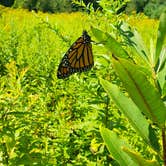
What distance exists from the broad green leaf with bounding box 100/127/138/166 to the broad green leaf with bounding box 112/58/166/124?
0.08m

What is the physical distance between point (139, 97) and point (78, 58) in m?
1.90

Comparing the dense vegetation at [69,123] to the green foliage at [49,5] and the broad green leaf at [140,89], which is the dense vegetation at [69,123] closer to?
the broad green leaf at [140,89]

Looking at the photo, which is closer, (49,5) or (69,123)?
(69,123)

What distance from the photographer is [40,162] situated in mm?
1981

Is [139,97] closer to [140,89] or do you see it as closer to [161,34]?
[140,89]

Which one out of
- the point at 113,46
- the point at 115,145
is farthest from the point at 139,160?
the point at 113,46

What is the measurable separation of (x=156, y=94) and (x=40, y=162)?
146 cm

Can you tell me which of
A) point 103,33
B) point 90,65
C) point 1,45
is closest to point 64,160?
point 90,65

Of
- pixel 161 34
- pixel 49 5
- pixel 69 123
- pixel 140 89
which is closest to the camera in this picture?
pixel 140 89

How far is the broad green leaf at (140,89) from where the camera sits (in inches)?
22.3

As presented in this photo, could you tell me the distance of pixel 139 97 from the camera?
0.59 metres

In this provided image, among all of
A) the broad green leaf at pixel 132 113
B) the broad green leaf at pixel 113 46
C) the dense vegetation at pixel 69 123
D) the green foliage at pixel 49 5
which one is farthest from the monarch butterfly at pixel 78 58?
the green foliage at pixel 49 5

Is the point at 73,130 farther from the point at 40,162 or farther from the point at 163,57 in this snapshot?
the point at 163,57

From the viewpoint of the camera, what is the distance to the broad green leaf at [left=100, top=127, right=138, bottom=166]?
2.15ft
